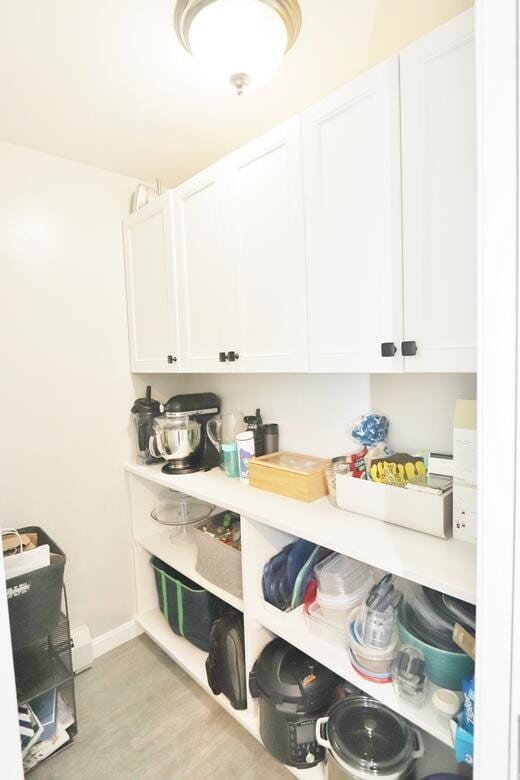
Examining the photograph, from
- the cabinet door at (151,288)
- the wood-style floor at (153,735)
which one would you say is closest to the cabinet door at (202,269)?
the cabinet door at (151,288)

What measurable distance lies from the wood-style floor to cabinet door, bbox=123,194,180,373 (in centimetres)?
144

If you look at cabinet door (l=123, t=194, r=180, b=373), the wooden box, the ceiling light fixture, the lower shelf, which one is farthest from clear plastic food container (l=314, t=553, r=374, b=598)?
the ceiling light fixture

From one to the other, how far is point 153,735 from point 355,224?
6.53 feet

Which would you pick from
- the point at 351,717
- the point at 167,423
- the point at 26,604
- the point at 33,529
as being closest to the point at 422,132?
the point at 167,423

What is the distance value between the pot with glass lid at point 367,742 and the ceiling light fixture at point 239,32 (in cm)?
193

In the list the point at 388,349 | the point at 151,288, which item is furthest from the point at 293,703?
the point at 151,288

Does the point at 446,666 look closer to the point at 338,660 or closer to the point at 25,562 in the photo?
the point at 338,660

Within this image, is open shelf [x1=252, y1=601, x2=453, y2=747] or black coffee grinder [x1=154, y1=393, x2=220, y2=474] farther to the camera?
black coffee grinder [x1=154, y1=393, x2=220, y2=474]

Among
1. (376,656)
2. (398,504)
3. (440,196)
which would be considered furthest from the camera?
(398,504)

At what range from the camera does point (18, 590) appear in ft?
4.29

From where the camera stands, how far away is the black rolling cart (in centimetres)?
133

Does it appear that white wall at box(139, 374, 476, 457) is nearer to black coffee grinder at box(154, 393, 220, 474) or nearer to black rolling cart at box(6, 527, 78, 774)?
black coffee grinder at box(154, 393, 220, 474)

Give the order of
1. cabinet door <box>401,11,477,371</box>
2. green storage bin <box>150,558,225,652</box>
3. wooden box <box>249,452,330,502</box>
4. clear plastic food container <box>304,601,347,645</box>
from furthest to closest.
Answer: green storage bin <box>150,558,225,652</box> < wooden box <box>249,452,330,502</box> < clear plastic food container <box>304,601,347,645</box> < cabinet door <box>401,11,477,371</box>

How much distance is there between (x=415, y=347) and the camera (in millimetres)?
1021
